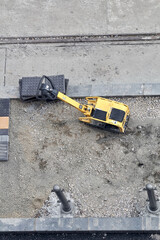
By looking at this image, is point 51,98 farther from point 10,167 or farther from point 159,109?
point 159,109

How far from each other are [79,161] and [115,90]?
2623mm

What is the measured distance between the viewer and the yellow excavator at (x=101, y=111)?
1252 cm

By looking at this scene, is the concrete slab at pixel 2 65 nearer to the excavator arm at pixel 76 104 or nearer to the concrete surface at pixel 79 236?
the excavator arm at pixel 76 104

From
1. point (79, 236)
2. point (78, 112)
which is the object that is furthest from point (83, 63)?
point (79, 236)

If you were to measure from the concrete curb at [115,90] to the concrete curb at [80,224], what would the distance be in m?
4.01

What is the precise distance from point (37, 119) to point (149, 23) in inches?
207

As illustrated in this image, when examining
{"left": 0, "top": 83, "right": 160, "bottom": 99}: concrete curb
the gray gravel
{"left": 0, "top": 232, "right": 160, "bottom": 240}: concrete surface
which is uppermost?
{"left": 0, "top": 83, "right": 160, "bottom": 99}: concrete curb

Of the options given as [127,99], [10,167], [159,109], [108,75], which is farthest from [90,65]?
[10,167]

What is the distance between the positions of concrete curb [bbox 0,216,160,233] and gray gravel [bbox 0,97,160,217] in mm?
372

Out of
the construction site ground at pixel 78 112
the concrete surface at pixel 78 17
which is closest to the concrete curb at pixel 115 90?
the construction site ground at pixel 78 112

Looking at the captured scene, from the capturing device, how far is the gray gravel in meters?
12.2

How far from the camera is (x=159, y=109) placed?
43.4 ft

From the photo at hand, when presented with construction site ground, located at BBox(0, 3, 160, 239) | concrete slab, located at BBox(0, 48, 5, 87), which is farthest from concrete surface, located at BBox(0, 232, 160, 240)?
concrete slab, located at BBox(0, 48, 5, 87)

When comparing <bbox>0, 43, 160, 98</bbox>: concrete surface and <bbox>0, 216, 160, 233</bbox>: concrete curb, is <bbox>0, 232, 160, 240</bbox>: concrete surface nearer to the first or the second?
<bbox>0, 216, 160, 233</bbox>: concrete curb
